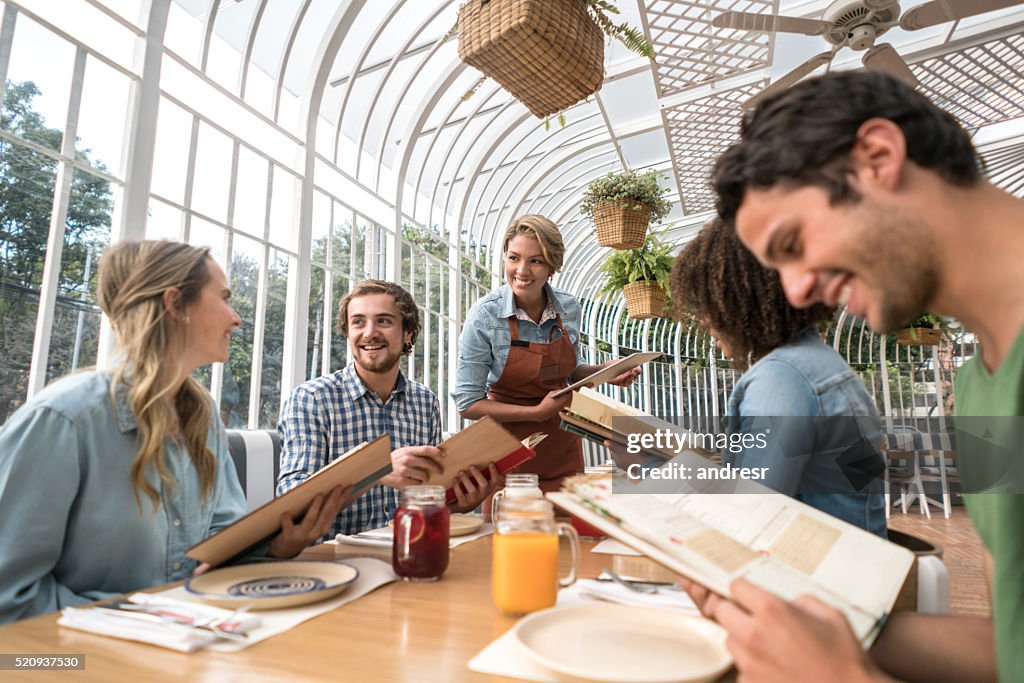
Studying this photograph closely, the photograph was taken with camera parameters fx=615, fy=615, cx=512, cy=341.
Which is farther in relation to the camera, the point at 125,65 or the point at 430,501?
the point at 125,65

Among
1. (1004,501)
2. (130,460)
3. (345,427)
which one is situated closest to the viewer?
(1004,501)

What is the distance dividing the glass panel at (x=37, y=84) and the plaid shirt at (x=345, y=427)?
4.86ft

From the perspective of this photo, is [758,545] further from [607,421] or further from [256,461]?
[256,461]

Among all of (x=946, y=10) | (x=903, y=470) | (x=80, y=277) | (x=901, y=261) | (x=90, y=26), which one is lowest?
(x=903, y=470)

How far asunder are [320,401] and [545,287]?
133cm

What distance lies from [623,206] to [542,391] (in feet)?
6.21

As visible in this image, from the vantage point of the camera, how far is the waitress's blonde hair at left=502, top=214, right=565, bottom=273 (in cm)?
285

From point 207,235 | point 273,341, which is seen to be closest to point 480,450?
point 207,235

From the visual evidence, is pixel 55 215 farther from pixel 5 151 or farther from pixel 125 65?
pixel 125 65

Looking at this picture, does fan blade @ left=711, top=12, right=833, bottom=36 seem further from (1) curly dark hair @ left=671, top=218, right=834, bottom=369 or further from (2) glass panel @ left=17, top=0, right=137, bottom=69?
(2) glass panel @ left=17, top=0, right=137, bottom=69

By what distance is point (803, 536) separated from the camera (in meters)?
0.84

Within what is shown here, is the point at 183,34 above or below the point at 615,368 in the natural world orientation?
above

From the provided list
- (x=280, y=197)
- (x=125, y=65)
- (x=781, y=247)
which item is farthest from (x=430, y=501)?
(x=280, y=197)

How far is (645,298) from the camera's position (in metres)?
5.50
